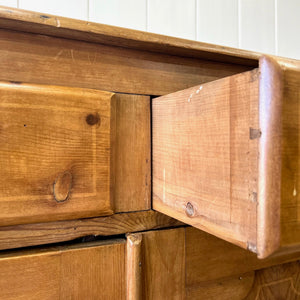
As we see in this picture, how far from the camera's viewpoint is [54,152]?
1.20 ft

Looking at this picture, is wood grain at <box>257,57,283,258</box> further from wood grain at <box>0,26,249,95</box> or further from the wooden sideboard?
wood grain at <box>0,26,249,95</box>

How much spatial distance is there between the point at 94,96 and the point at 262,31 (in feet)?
2.68

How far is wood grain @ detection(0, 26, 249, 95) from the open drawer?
0.09 m

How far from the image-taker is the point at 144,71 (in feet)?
1.42

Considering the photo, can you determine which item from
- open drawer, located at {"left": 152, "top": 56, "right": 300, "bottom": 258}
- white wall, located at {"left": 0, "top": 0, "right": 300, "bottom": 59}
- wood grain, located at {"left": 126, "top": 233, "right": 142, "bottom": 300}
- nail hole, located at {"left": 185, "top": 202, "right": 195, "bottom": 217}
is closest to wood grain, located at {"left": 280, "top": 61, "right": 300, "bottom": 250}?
open drawer, located at {"left": 152, "top": 56, "right": 300, "bottom": 258}

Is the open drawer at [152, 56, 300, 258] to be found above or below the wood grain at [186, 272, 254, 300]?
above

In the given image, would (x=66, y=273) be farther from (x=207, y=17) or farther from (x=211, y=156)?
(x=207, y=17)

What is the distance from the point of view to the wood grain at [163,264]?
0.44m

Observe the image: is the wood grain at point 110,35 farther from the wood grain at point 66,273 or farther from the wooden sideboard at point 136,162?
the wood grain at point 66,273

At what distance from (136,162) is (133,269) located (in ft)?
0.50

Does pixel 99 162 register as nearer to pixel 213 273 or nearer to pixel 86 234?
pixel 86 234

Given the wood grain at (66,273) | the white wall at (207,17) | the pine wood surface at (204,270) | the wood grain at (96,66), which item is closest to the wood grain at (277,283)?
the pine wood surface at (204,270)

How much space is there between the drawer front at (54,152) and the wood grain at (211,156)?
8 cm

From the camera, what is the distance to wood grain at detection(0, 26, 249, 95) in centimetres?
36
